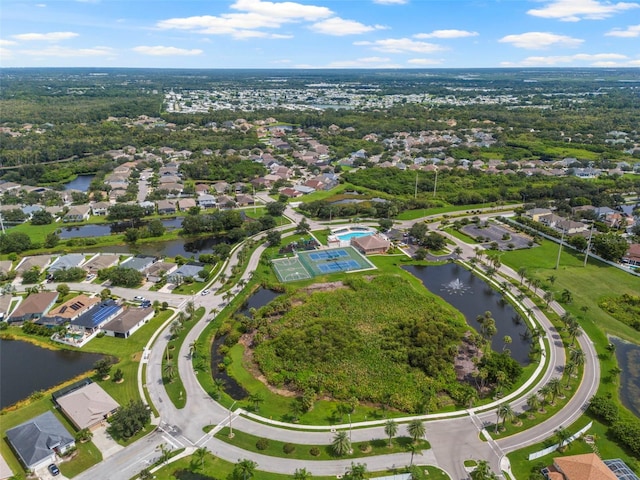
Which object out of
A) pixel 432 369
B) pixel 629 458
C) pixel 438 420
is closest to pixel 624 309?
pixel 629 458

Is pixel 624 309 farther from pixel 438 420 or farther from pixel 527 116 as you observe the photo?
pixel 527 116

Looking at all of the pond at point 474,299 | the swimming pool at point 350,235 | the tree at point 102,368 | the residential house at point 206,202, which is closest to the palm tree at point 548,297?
the pond at point 474,299

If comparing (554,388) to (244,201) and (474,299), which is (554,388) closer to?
(474,299)

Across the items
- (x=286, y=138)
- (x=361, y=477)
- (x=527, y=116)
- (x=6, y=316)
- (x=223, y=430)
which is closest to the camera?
(x=361, y=477)

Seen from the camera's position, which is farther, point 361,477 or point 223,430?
point 223,430

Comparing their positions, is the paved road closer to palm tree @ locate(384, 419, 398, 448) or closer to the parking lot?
palm tree @ locate(384, 419, 398, 448)

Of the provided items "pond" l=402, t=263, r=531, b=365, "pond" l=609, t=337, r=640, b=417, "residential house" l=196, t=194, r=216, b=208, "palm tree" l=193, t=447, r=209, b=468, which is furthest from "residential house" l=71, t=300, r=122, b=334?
"pond" l=609, t=337, r=640, b=417

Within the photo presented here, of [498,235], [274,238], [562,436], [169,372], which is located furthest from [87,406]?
[498,235]

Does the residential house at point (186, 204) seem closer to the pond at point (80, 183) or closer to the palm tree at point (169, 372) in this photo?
the pond at point (80, 183)
